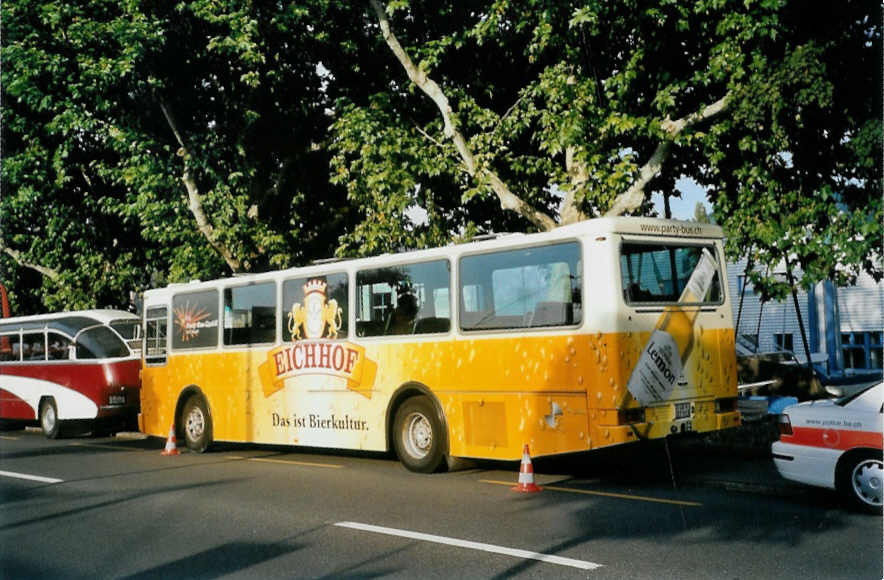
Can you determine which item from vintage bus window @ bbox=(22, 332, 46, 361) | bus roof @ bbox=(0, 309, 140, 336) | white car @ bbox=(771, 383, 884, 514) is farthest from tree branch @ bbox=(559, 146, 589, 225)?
vintage bus window @ bbox=(22, 332, 46, 361)

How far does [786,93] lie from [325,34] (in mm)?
9015

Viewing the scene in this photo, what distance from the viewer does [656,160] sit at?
1516cm

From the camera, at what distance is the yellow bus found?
10.8m

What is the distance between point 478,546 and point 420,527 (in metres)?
1.02

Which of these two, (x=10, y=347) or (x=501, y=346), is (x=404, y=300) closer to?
(x=501, y=346)

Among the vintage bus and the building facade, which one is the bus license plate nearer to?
the vintage bus

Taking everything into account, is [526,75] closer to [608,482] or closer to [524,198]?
[524,198]

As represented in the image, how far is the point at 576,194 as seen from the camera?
49.4 ft

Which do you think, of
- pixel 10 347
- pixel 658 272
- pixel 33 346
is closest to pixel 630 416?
pixel 658 272

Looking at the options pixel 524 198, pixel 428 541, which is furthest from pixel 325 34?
pixel 428 541

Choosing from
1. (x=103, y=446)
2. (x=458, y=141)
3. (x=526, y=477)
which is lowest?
(x=103, y=446)

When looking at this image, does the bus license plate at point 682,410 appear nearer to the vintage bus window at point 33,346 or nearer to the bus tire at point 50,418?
the bus tire at point 50,418

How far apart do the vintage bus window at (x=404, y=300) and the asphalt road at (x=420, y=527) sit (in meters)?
1.96

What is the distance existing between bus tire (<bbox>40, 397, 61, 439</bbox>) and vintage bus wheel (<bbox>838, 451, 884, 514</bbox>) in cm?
1735
